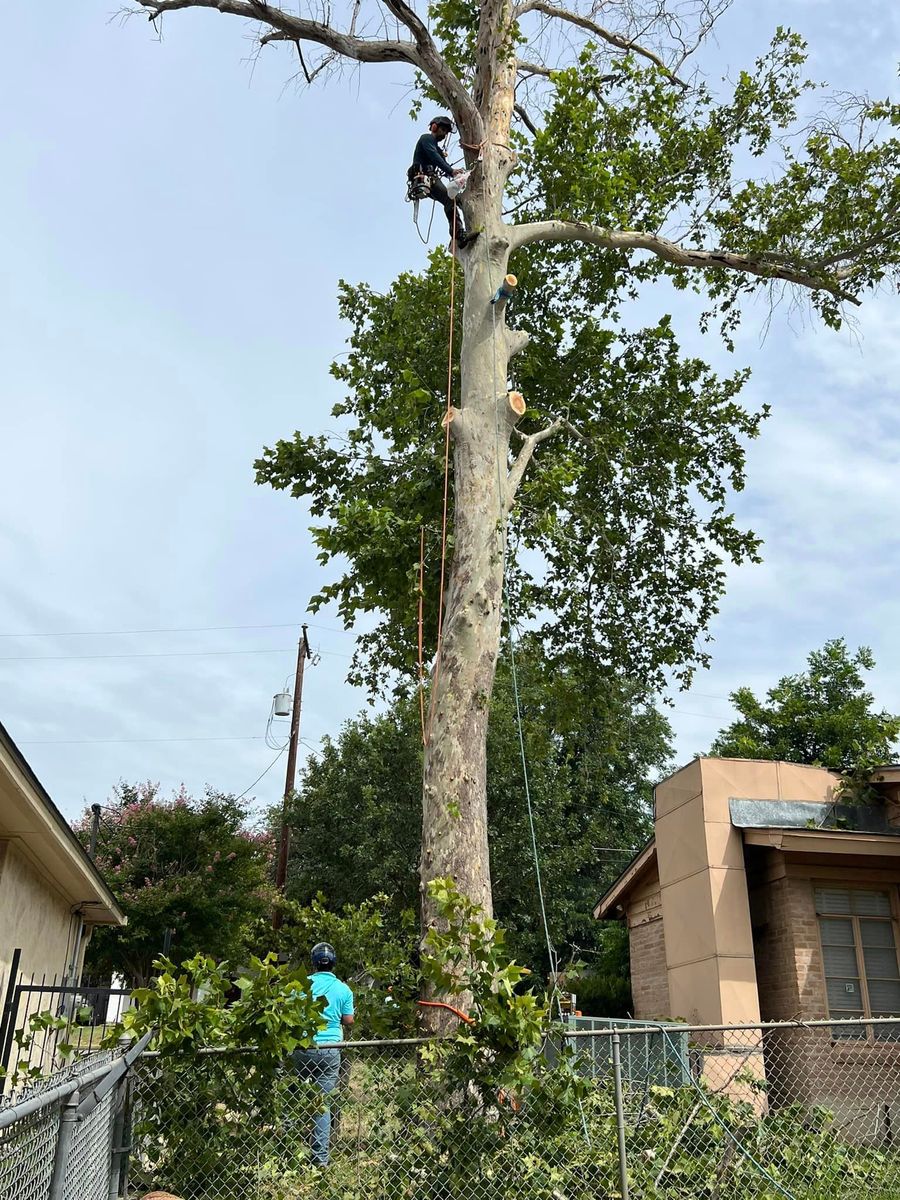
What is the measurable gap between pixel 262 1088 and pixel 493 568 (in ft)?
13.8

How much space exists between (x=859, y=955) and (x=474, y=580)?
692 centimetres

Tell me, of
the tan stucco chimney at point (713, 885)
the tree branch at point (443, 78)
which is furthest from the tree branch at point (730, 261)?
the tan stucco chimney at point (713, 885)

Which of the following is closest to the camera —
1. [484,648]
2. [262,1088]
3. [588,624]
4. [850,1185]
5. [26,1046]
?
[26,1046]

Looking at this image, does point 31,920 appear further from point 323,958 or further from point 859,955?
point 859,955

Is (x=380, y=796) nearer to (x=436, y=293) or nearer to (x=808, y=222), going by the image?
(x=436, y=293)

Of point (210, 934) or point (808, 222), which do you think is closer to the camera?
point (808, 222)

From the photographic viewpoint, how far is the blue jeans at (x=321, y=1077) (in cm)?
521

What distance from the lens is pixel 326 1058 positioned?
564 centimetres

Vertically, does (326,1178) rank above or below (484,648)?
below

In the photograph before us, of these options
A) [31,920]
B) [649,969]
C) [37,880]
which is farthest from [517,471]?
[649,969]

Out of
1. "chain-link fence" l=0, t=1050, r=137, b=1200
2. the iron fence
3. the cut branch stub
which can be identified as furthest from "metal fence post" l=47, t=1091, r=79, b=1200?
the cut branch stub

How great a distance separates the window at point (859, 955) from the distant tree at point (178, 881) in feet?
51.9

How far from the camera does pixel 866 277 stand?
1107cm

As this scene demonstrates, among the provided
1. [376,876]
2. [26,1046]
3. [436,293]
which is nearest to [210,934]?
[376,876]
